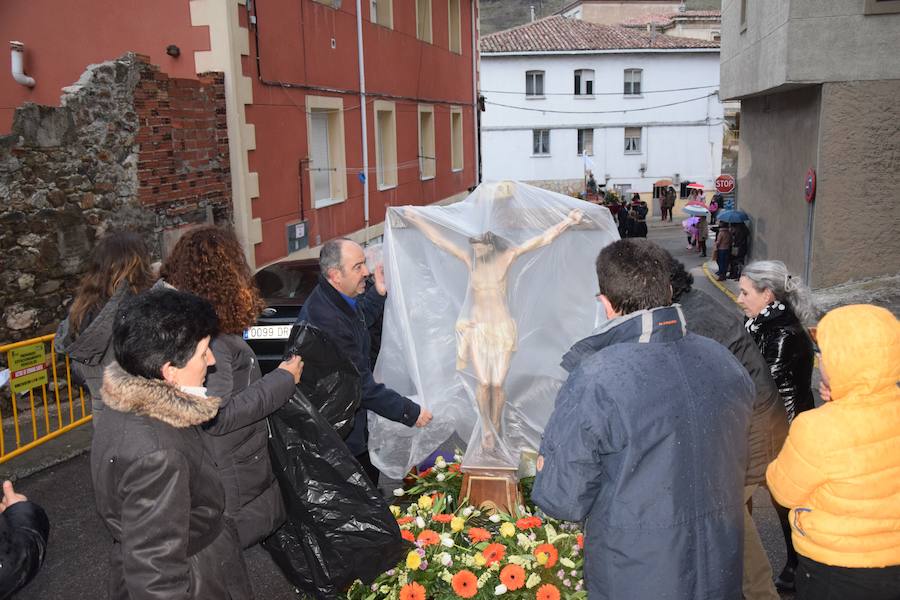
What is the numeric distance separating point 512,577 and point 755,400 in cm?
137

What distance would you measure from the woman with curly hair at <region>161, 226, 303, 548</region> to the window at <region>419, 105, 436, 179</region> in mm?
14881

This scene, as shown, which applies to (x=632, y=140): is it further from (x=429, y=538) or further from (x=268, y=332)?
(x=429, y=538)

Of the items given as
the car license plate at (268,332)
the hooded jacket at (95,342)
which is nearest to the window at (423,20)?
the car license plate at (268,332)

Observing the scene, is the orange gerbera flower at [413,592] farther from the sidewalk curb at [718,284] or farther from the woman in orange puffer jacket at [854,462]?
the sidewalk curb at [718,284]

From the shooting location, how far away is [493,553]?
344 cm

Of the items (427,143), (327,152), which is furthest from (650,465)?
(427,143)

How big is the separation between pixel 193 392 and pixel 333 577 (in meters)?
1.24

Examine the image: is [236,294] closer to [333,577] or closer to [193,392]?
[193,392]

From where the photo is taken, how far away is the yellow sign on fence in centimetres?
618

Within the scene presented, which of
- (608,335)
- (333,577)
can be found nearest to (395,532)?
(333,577)

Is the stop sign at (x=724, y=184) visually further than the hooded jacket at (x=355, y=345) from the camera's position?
Yes

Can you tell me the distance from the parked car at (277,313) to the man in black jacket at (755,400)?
13.1 feet

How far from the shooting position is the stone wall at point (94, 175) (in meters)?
6.79

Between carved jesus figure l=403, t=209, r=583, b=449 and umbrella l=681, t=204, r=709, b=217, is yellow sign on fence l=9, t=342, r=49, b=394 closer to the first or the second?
carved jesus figure l=403, t=209, r=583, b=449
